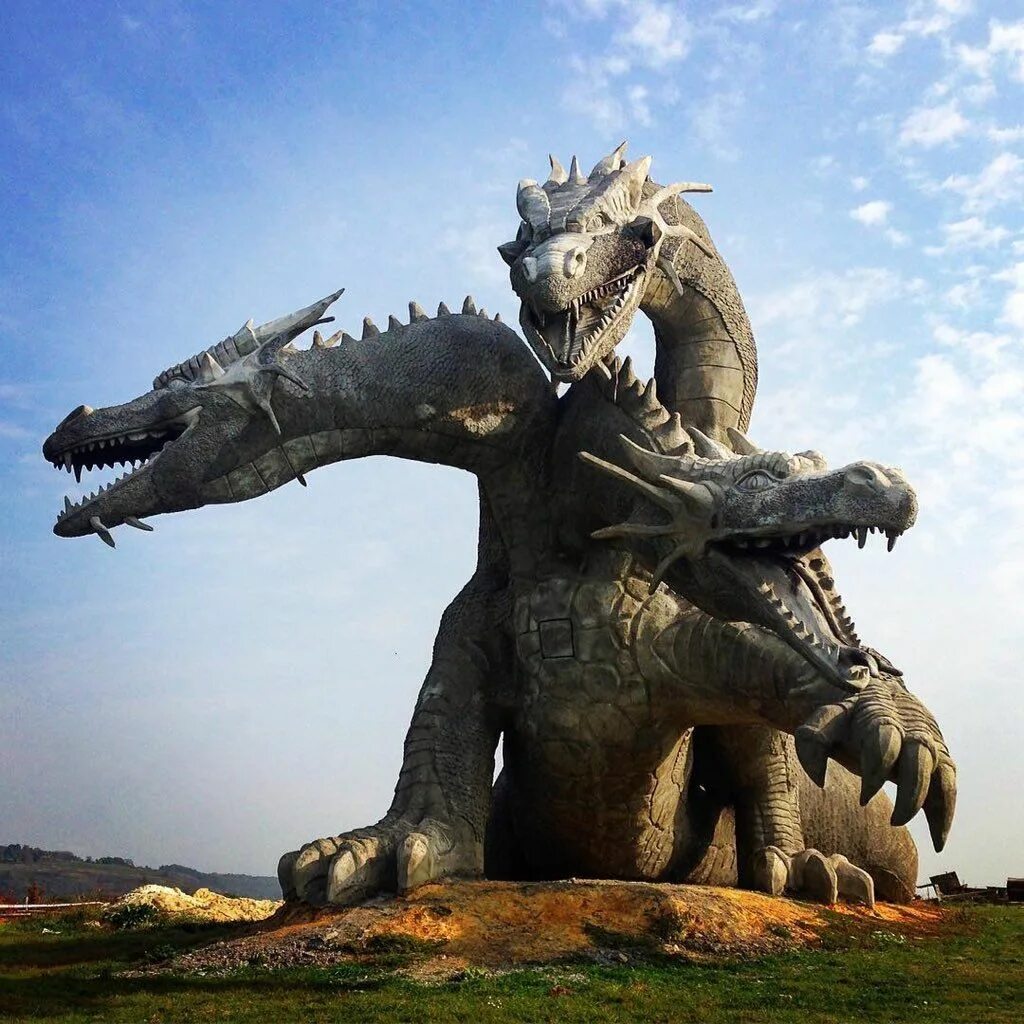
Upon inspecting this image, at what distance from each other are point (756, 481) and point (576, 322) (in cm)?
122

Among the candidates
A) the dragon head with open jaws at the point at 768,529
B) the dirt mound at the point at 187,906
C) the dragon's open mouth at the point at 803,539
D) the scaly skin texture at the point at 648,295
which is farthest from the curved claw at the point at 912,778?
Answer: the dirt mound at the point at 187,906

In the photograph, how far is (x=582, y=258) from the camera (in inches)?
245

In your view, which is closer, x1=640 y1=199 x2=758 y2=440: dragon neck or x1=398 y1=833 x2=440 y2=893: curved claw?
x1=398 y1=833 x2=440 y2=893: curved claw

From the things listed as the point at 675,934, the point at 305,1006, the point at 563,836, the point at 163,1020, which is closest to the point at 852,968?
the point at 675,934

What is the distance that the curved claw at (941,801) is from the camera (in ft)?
17.7

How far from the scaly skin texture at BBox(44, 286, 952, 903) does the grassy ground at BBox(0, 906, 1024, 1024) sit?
1.02 m

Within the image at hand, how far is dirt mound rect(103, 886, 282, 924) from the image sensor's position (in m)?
9.98

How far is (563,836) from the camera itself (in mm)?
7496

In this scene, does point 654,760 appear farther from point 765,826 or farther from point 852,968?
point 852,968

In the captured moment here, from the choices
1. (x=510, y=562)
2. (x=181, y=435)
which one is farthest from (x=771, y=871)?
(x=181, y=435)

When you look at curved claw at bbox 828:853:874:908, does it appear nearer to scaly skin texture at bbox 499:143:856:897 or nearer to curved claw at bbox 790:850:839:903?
curved claw at bbox 790:850:839:903

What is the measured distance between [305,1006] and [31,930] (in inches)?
214

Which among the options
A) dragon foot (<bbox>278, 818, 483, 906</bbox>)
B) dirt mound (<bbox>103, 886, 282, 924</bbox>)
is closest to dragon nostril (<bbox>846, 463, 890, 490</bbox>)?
dragon foot (<bbox>278, 818, 483, 906</bbox>)

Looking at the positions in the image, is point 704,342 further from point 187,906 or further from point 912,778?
point 187,906
